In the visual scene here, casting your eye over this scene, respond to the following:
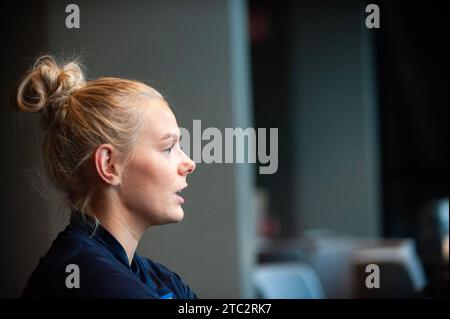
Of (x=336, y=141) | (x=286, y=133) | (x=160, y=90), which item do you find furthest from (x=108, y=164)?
(x=286, y=133)

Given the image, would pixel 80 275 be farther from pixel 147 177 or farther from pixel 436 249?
pixel 436 249

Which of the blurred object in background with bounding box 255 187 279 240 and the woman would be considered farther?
the blurred object in background with bounding box 255 187 279 240

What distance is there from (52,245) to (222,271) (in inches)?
33.4

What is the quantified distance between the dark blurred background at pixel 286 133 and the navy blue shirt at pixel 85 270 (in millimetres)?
110

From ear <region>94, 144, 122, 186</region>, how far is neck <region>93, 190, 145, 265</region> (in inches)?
1.5

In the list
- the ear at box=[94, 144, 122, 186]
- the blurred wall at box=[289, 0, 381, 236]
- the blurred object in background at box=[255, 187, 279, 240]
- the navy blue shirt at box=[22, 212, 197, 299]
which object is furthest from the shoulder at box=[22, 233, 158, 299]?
the blurred object in background at box=[255, 187, 279, 240]

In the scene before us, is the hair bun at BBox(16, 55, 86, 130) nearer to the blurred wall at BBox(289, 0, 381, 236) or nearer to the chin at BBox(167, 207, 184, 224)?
the chin at BBox(167, 207, 184, 224)

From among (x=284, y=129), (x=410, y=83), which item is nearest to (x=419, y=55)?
(x=410, y=83)

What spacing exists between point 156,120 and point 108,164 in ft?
0.33

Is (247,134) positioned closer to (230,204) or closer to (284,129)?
(230,204)

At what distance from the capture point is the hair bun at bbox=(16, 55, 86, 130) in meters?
1.07

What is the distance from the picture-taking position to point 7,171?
4.01 ft

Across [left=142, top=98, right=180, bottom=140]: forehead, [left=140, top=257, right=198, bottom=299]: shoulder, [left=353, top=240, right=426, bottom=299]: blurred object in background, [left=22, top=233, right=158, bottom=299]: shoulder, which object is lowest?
[left=353, top=240, right=426, bottom=299]: blurred object in background

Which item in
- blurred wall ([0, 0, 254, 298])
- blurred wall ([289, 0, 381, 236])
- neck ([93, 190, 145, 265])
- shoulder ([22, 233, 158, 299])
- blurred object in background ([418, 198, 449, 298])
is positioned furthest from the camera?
blurred wall ([289, 0, 381, 236])
